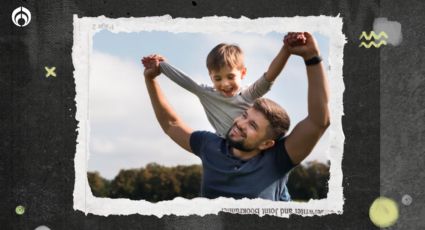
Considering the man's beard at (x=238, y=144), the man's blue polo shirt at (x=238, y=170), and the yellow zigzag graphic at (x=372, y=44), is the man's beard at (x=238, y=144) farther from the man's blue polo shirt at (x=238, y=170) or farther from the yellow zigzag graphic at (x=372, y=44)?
the yellow zigzag graphic at (x=372, y=44)

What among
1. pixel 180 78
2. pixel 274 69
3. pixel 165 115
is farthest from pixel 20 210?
pixel 274 69

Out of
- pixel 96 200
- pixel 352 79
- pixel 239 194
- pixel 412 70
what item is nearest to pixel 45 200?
pixel 96 200

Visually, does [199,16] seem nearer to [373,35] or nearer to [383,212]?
[373,35]

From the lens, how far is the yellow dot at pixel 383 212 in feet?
12.8

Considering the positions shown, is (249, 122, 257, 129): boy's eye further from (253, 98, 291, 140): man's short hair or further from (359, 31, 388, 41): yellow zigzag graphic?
(359, 31, 388, 41): yellow zigzag graphic

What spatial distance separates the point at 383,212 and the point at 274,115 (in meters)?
0.86

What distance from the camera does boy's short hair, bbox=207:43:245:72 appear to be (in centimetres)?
395

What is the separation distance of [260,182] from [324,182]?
1.25 feet

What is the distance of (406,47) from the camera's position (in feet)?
12.9

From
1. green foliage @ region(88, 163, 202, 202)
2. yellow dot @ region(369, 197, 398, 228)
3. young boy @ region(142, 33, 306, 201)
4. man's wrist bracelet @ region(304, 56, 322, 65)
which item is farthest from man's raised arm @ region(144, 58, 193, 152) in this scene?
yellow dot @ region(369, 197, 398, 228)

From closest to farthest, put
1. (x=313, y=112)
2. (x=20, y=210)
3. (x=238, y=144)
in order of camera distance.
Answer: (x=313, y=112)
(x=238, y=144)
(x=20, y=210)

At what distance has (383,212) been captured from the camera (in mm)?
3906

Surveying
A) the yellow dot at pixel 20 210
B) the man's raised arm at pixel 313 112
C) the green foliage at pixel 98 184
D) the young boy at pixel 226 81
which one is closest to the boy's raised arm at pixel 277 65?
the young boy at pixel 226 81

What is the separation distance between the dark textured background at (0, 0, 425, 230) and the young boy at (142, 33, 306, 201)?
0.24 metres
